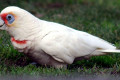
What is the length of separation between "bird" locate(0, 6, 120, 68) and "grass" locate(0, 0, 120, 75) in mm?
189

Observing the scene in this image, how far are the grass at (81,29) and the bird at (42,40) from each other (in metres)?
0.19

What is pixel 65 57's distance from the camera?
4.62m

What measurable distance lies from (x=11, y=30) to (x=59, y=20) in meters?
2.78

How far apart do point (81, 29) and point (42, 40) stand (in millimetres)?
2254

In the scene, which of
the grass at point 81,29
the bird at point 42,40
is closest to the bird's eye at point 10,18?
the bird at point 42,40

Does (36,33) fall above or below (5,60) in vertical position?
above

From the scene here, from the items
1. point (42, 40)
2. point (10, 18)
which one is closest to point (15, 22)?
point (10, 18)

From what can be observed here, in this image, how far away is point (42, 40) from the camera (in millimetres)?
4566

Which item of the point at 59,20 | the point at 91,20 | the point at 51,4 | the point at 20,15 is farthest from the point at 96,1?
the point at 20,15

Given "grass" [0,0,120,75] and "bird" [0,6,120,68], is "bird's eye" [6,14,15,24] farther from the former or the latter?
"grass" [0,0,120,75]

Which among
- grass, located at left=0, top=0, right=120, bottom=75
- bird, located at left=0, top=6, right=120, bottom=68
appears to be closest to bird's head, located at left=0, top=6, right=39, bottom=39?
bird, located at left=0, top=6, right=120, bottom=68

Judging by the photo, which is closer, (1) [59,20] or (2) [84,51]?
(2) [84,51]

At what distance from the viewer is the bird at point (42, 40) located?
4582 mm

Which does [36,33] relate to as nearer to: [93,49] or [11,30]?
[11,30]
